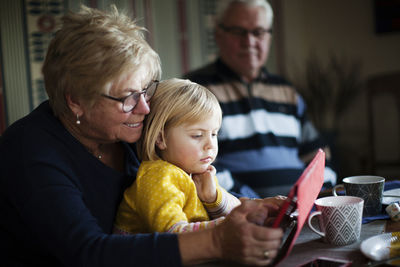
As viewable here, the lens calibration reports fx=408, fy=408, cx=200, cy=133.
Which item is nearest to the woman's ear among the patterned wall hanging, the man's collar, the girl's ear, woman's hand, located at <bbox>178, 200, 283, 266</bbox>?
the girl's ear

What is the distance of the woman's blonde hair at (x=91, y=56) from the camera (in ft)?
3.70

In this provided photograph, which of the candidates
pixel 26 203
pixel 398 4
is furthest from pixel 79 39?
pixel 398 4

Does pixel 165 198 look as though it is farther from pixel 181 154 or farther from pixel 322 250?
pixel 322 250

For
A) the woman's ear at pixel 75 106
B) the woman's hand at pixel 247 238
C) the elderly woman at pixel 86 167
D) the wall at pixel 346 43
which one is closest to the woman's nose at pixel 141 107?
the elderly woman at pixel 86 167

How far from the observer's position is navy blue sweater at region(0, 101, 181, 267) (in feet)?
3.03

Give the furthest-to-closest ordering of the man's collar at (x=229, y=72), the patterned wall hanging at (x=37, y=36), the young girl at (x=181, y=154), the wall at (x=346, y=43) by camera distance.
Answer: the wall at (x=346, y=43)
the man's collar at (x=229, y=72)
the patterned wall hanging at (x=37, y=36)
the young girl at (x=181, y=154)

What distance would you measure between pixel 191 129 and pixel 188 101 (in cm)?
8

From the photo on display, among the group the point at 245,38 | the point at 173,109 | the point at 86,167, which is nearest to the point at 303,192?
the point at 173,109

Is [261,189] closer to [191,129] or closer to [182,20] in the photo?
[191,129]

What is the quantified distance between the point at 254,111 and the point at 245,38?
470 mm

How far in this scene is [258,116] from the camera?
94.9 inches

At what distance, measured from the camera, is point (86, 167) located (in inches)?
47.3

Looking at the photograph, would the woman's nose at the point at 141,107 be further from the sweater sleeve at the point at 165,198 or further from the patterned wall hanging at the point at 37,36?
the patterned wall hanging at the point at 37,36

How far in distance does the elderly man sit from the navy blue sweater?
41.5 inches
